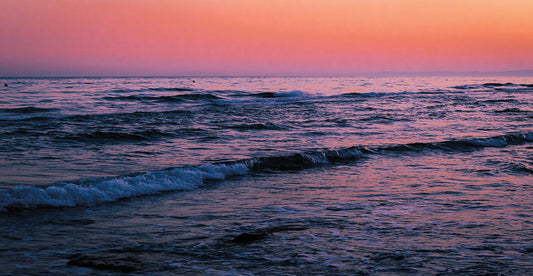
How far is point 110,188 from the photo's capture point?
781 centimetres

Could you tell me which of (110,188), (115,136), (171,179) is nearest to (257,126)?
(115,136)

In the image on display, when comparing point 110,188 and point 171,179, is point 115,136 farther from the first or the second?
point 110,188

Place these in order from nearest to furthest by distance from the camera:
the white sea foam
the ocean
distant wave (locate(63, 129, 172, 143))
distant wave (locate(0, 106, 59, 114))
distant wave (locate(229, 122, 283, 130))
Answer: the ocean, the white sea foam, distant wave (locate(63, 129, 172, 143)), distant wave (locate(229, 122, 283, 130)), distant wave (locate(0, 106, 59, 114))

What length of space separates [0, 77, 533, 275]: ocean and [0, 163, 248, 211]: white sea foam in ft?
0.08

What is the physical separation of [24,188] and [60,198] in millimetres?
546

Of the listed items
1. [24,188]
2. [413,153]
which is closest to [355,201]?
[24,188]

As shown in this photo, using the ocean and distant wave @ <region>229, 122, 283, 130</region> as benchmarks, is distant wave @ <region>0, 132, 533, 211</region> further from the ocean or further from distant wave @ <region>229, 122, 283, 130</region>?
distant wave @ <region>229, 122, 283, 130</region>

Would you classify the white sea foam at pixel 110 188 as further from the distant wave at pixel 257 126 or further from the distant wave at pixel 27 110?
the distant wave at pixel 27 110

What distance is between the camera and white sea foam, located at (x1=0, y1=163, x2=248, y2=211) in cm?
700

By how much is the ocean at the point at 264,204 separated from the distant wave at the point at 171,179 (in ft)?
0.09

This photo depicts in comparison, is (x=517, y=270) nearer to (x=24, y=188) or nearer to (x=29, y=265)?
(x=29, y=265)

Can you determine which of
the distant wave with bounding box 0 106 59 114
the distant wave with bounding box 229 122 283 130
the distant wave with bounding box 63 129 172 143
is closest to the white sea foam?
the distant wave with bounding box 63 129 172 143

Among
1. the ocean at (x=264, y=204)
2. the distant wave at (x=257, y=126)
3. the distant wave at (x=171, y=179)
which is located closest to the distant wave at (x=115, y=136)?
the ocean at (x=264, y=204)

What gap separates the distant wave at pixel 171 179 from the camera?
23.2ft
